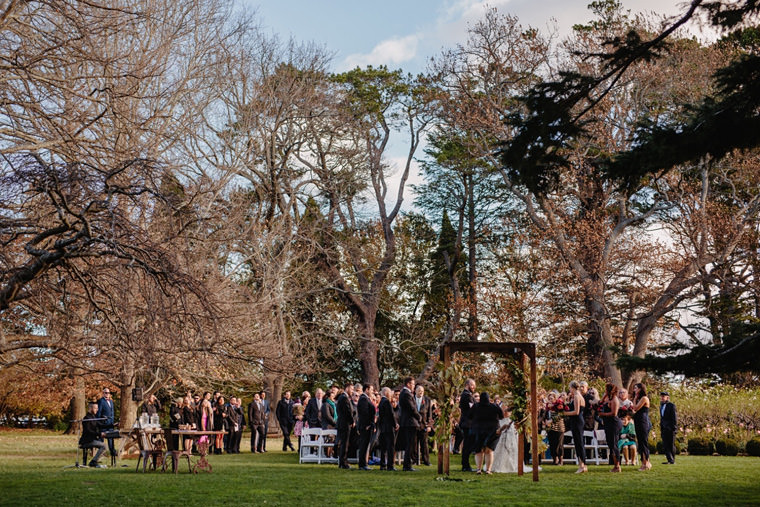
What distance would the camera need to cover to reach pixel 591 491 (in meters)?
13.8

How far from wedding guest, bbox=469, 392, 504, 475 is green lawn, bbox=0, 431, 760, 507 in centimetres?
61

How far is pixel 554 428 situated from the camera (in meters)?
21.5

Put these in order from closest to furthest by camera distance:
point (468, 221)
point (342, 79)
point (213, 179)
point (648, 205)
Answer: point (213, 179) → point (648, 205) → point (342, 79) → point (468, 221)

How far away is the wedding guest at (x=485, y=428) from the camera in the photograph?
1723cm

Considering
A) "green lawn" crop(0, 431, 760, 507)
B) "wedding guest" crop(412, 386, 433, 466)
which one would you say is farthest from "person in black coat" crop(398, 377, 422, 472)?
"wedding guest" crop(412, 386, 433, 466)

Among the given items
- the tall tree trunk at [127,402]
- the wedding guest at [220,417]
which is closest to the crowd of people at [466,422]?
the tall tree trunk at [127,402]

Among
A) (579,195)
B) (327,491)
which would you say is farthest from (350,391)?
(579,195)

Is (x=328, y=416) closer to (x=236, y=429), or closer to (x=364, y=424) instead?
(x=364, y=424)

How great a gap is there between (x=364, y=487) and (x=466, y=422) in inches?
196

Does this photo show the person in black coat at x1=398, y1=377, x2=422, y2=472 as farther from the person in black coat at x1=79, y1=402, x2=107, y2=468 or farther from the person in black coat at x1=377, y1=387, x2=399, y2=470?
the person in black coat at x1=79, y1=402, x2=107, y2=468

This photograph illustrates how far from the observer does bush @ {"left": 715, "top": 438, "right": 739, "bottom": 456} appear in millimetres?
25594

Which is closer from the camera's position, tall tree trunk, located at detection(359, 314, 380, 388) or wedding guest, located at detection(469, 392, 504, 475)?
wedding guest, located at detection(469, 392, 504, 475)

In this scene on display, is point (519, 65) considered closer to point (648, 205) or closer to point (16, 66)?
point (648, 205)

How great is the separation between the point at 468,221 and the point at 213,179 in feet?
63.5
